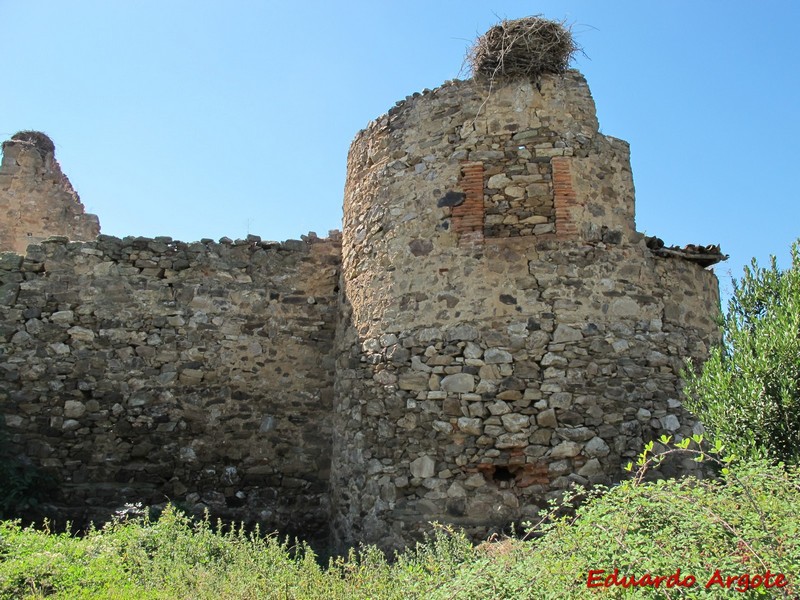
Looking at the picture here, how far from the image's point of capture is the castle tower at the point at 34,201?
1229 centimetres

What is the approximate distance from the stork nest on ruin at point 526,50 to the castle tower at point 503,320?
0.13 meters

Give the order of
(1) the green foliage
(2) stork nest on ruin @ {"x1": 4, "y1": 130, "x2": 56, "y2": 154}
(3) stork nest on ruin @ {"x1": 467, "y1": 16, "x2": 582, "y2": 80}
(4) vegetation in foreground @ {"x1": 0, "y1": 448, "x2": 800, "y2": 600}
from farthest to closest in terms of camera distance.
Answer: (2) stork nest on ruin @ {"x1": 4, "y1": 130, "x2": 56, "y2": 154}
(3) stork nest on ruin @ {"x1": 467, "y1": 16, "x2": 582, "y2": 80}
(1) the green foliage
(4) vegetation in foreground @ {"x1": 0, "y1": 448, "x2": 800, "y2": 600}

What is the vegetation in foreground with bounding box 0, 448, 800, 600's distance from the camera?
4.18 meters

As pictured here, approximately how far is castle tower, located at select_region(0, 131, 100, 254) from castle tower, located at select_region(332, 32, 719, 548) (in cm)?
747

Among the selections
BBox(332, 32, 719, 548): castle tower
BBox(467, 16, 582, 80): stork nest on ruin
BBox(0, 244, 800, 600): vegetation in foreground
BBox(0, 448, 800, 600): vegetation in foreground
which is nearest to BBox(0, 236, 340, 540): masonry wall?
BBox(332, 32, 719, 548): castle tower

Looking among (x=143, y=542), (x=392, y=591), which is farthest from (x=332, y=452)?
(x=392, y=591)

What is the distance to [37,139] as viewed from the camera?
42.8ft

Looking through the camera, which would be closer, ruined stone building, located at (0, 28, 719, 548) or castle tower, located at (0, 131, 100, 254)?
ruined stone building, located at (0, 28, 719, 548)

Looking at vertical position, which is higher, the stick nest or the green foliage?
the stick nest

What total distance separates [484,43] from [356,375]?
3929 mm

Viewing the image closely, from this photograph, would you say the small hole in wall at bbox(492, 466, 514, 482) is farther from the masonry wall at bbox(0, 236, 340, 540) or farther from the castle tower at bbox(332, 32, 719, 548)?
the masonry wall at bbox(0, 236, 340, 540)

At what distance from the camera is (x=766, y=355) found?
532 cm

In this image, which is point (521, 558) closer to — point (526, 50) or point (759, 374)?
point (759, 374)

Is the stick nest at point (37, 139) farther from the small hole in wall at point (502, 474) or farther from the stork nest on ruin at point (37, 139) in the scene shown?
the small hole in wall at point (502, 474)
